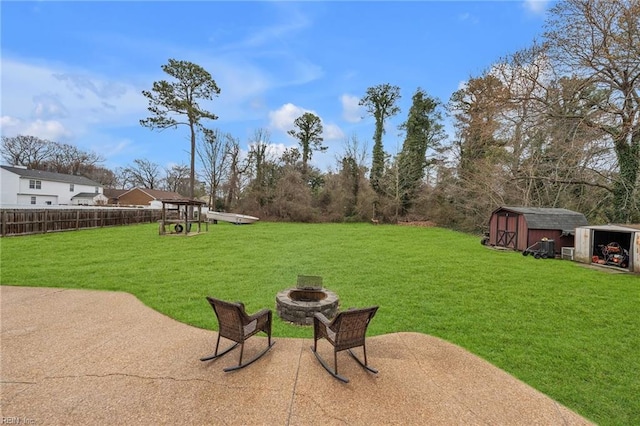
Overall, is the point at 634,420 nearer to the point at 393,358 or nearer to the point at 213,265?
the point at 393,358

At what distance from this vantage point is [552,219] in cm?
1200

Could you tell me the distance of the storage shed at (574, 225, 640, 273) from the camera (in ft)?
28.6

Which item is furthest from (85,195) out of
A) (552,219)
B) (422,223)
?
(552,219)

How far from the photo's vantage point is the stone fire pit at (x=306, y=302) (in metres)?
4.45

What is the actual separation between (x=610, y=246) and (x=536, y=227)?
2.29 metres

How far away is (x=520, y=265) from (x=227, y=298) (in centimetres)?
908

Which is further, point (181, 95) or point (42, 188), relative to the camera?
point (42, 188)

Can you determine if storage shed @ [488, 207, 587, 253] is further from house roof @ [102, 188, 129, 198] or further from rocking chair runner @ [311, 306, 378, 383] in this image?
house roof @ [102, 188, 129, 198]

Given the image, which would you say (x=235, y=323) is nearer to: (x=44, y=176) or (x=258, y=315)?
(x=258, y=315)

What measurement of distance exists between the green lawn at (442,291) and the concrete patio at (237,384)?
47 cm

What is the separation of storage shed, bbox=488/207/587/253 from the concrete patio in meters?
10.4

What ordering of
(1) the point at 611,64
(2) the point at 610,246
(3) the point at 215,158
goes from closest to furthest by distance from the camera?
(2) the point at 610,246 < (1) the point at 611,64 < (3) the point at 215,158

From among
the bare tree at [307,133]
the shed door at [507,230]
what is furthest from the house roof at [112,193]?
the shed door at [507,230]

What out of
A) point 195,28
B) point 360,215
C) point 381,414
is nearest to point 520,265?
point 381,414
